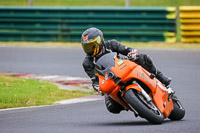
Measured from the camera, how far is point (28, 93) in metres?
10.6

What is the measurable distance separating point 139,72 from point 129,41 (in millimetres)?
12788

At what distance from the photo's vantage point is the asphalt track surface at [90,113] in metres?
7.09

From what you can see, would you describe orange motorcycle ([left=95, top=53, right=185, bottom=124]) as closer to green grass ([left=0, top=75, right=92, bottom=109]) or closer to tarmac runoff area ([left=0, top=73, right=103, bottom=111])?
green grass ([left=0, top=75, right=92, bottom=109])

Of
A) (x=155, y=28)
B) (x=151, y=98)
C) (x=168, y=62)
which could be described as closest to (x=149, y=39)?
(x=155, y=28)

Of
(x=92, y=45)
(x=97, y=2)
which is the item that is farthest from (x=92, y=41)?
(x=97, y=2)

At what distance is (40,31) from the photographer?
20.7 meters

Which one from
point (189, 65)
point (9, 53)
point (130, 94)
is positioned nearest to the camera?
point (130, 94)

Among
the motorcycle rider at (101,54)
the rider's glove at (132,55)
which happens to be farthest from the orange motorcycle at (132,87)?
the motorcycle rider at (101,54)

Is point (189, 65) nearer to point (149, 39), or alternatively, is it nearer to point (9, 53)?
point (149, 39)

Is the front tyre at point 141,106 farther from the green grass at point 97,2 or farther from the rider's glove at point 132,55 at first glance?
the green grass at point 97,2

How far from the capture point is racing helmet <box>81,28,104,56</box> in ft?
24.5

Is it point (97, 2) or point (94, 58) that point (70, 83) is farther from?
point (97, 2)

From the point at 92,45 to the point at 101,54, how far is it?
304 mm

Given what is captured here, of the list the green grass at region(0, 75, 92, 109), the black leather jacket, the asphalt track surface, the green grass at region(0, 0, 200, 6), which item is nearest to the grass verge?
the asphalt track surface
